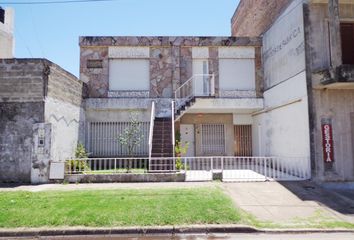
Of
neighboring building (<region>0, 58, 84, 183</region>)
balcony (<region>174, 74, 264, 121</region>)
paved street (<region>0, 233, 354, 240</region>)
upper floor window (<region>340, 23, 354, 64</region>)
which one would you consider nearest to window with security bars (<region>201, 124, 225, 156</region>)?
balcony (<region>174, 74, 264, 121</region>)

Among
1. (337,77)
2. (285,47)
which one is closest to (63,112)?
(285,47)

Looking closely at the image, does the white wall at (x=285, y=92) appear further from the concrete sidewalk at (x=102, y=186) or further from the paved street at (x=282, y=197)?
the concrete sidewalk at (x=102, y=186)

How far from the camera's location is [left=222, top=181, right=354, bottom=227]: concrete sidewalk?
265 inches

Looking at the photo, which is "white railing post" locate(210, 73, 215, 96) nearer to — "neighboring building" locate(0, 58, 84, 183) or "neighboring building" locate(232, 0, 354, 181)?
"neighboring building" locate(232, 0, 354, 181)

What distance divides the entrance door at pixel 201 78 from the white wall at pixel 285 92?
10.1 ft

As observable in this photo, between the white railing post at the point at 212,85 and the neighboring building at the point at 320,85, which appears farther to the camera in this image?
the white railing post at the point at 212,85

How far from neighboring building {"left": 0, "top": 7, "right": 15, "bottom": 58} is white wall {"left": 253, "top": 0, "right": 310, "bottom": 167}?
651 inches

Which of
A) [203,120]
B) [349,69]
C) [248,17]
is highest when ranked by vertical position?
[248,17]

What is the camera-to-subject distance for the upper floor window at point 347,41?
11578 mm

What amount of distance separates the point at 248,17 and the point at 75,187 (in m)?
15.5

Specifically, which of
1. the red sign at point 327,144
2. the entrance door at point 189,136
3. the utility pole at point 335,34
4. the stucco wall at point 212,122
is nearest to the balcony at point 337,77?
the utility pole at point 335,34

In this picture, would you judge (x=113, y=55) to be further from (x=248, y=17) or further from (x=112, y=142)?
(x=248, y=17)

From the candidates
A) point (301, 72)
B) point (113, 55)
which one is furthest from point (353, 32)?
point (113, 55)

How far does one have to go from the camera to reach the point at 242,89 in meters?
15.8
